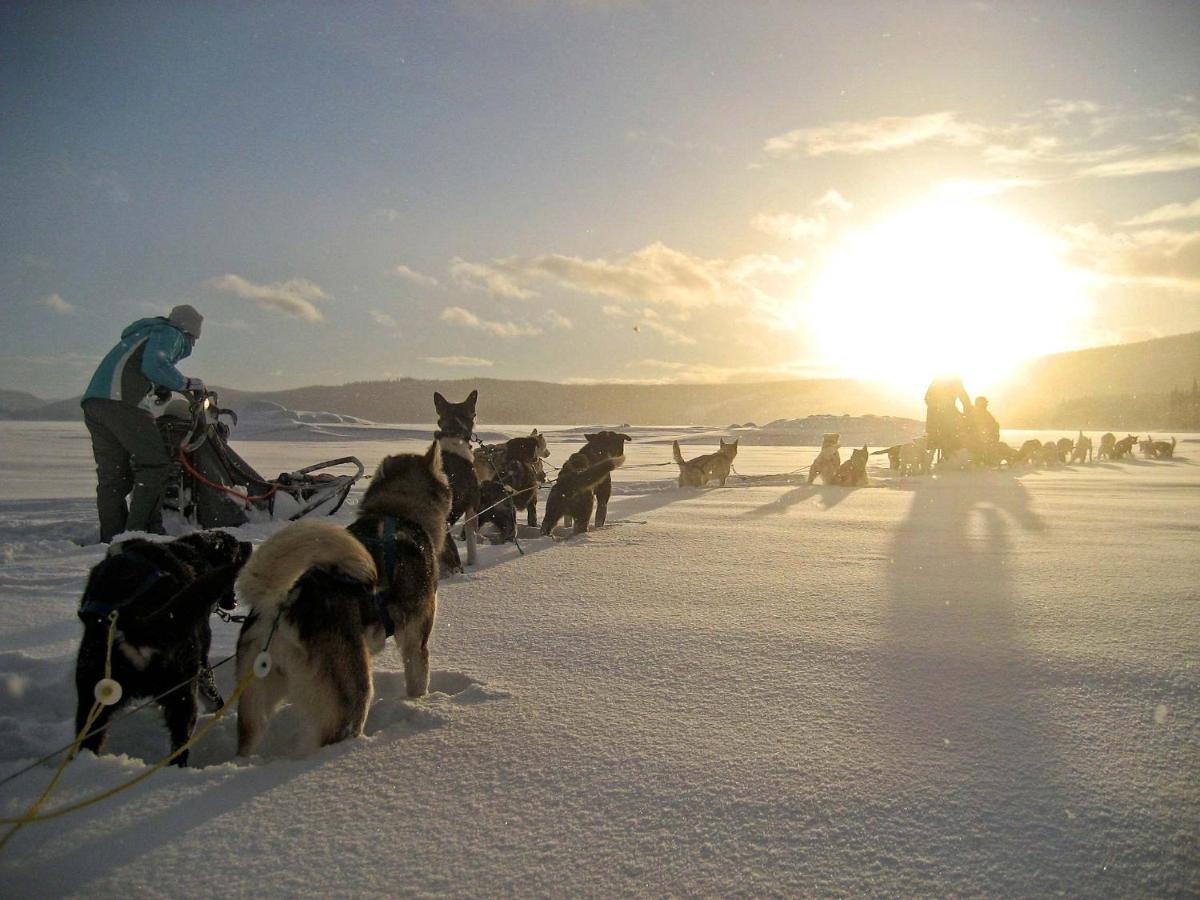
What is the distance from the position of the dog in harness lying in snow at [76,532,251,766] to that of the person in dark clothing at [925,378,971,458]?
17294 millimetres

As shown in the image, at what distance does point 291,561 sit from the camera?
2.08 meters

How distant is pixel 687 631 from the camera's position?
328 centimetres

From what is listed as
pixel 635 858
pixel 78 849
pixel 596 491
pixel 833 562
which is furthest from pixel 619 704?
pixel 596 491

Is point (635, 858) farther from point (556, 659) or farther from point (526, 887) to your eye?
point (556, 659)

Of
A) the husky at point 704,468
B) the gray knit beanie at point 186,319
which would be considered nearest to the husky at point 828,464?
the husky at point 704,468

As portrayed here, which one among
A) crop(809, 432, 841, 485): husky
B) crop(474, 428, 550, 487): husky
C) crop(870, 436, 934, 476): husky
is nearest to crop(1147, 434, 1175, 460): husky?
crop(870, 436, 934, 476): husky

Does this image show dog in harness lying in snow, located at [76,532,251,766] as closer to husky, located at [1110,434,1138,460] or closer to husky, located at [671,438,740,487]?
husky, located at [671,438,740,487]

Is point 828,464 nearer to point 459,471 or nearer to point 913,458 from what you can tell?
point 913,458

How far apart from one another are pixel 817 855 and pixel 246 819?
1407 mm

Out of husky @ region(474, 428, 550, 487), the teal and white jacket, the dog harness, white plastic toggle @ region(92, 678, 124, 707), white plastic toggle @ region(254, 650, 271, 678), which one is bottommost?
white plastic toggle @ region(92, 678, 124, 707)

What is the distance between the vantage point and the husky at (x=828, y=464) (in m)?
12.6

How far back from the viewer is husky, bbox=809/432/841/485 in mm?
12617

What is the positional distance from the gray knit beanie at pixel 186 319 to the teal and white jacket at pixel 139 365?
0.12 m

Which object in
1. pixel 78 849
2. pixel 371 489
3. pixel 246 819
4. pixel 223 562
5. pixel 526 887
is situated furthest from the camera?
pixel 371 489
